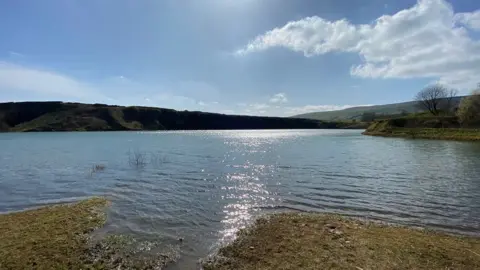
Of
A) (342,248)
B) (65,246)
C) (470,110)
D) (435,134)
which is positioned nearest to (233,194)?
(342,248)

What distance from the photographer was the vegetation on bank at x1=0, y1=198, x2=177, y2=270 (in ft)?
34.3

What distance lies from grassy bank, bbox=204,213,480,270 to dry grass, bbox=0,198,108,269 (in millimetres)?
5439

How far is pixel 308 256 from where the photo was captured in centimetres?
1071

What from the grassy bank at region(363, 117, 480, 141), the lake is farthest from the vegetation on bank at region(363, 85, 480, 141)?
the lake

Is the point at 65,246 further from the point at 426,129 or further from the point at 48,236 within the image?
the point at 426,129

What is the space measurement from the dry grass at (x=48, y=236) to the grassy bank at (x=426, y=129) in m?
87.3

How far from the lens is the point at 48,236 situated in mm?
13055

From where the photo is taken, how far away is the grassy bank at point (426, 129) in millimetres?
80363

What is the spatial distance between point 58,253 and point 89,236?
7.42 feet

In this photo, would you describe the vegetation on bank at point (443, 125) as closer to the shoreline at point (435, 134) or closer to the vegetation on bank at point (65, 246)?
the shoreline at point (435, 134)

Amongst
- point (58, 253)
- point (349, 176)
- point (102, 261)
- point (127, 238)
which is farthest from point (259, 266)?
point (349, 176)

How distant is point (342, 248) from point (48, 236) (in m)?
12.6

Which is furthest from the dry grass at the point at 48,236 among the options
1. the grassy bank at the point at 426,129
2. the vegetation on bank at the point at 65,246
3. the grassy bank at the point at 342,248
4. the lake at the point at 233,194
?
the grassy bank at the point at 426,129

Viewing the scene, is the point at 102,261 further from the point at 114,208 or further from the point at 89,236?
the point at 114,208
